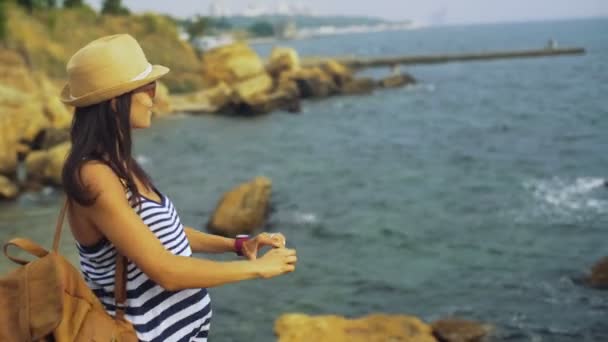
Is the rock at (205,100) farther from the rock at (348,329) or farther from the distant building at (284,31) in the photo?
the distant building at (284,31)

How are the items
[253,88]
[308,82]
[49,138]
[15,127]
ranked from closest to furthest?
[15,127]
[49,138]
[253,88]
[308,82]

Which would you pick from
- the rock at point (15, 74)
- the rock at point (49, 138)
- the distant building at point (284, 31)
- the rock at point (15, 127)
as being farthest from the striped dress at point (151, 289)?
the distant building at point (284, 31)

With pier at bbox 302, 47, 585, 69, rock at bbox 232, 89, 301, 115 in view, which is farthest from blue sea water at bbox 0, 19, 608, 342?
pier at bbox 302, 47, 585, 69

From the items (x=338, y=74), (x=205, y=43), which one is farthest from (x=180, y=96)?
(x=205, y=43)

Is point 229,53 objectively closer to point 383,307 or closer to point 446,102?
point 446,102

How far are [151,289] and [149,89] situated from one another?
0.51 metres

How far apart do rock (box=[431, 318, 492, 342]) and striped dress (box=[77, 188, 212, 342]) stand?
19.5ft

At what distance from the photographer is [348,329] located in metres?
6.46

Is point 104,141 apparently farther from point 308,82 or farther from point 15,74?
point 308,82

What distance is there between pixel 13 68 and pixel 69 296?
87.6 feet

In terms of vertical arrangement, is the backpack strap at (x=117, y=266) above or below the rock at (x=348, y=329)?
above

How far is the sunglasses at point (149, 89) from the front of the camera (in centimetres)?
187

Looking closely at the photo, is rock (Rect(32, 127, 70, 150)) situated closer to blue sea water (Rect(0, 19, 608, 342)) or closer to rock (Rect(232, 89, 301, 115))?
blue sea water (Rect(0, 19, 608, 342))

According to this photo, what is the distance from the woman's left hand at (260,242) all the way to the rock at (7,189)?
14717mm
